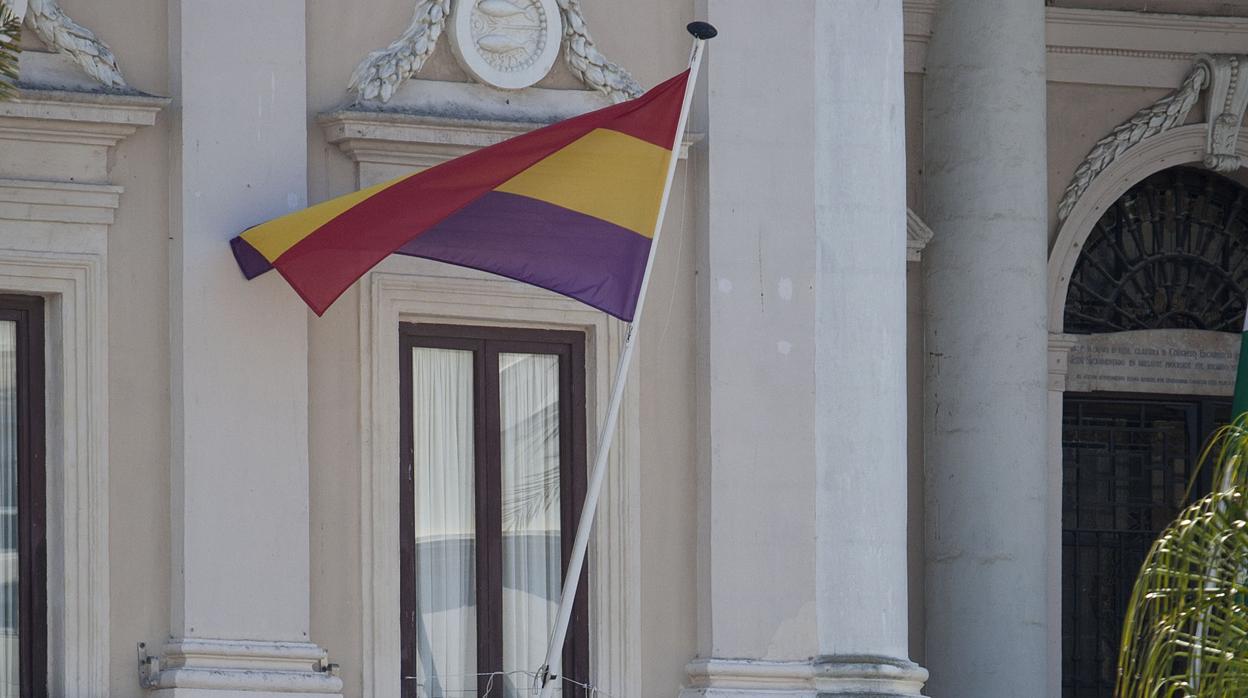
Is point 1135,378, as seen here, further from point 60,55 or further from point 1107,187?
point 60,55

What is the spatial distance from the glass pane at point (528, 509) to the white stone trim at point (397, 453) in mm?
215

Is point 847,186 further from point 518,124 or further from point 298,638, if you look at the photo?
point 298,638

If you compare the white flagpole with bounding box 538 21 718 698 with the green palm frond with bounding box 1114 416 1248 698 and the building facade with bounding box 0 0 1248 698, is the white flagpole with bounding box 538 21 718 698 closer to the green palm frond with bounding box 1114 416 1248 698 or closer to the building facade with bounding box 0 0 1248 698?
the building facade with bounding box 0 0 1248 698

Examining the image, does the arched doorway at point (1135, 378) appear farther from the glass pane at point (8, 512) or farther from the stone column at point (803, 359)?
the glass pane at point (8, 512)

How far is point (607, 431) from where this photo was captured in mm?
13625

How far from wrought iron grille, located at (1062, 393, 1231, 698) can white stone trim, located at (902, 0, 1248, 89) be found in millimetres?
2321

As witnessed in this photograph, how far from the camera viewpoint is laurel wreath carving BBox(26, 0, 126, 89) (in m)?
13.8

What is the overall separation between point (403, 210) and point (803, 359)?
8.35ft

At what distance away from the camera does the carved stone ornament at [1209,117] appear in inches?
814

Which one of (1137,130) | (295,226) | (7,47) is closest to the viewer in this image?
(7,47)

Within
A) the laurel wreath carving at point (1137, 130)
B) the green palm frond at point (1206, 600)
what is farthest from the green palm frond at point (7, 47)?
the laurel wreath carving at point (1137, 130)

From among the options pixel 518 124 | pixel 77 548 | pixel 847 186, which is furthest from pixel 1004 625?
pixel 77 548

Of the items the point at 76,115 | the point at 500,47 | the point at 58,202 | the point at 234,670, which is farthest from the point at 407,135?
the point at 234,670

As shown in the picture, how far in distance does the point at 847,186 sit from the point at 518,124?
1839mm
